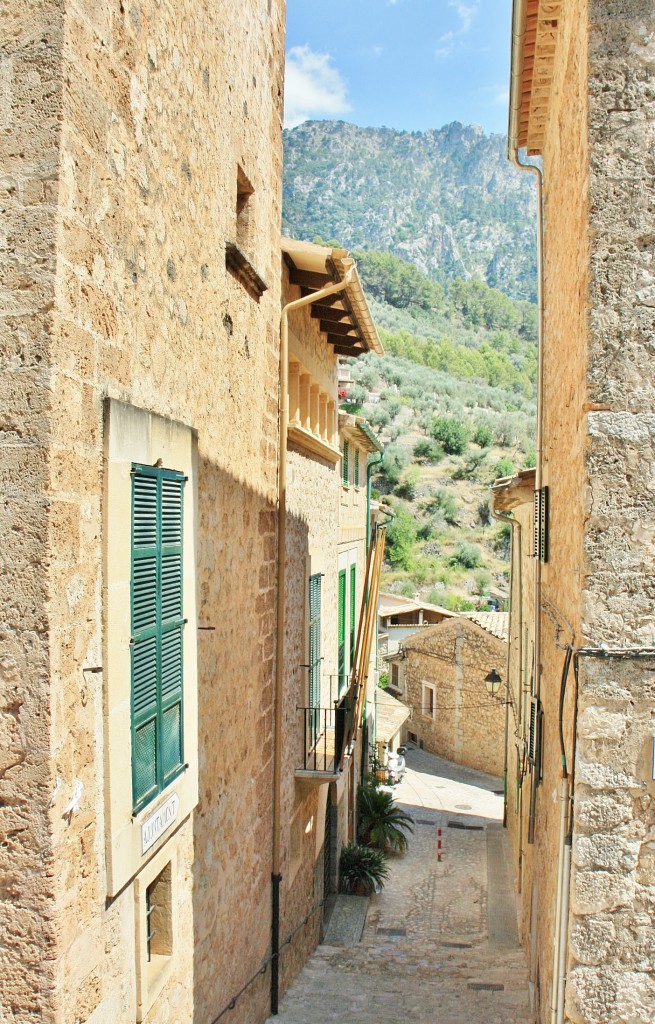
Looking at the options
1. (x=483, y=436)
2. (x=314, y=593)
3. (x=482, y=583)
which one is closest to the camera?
(x=314, y=593)

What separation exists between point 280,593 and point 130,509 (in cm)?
412

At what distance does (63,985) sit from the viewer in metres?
3.21

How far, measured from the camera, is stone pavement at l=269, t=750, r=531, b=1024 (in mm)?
7793

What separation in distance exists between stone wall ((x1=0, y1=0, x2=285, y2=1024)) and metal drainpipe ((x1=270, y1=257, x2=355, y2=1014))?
5.28 ft

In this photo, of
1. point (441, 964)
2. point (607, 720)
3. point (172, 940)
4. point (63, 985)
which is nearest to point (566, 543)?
point (607, 720)

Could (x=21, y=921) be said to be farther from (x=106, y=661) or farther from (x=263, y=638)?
(x=263, y=638)

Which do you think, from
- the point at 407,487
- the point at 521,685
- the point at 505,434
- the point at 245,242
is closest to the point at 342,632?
the point at 521,685

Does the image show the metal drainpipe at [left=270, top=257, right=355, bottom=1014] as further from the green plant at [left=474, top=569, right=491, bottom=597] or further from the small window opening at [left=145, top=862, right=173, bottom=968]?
the green plant at [left=474, top=569, right=491, bottom=597]

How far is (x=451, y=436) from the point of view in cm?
5750

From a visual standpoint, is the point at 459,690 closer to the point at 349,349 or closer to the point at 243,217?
the point at 349,349

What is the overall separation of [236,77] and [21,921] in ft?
18.4

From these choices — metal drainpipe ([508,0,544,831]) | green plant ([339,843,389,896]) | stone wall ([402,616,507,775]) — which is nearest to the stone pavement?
green plant ([339,843,389,896])

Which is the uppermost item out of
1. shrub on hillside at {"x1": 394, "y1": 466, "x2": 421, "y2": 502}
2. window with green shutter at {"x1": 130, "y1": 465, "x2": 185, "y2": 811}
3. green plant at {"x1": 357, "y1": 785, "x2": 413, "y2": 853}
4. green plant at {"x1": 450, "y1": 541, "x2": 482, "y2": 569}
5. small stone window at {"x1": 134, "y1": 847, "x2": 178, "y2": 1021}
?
shrub on hillside at {"x1": 394, "y1": 466, "x2": 421, "y2": 502}

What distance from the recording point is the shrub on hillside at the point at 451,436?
57500 millimetres
